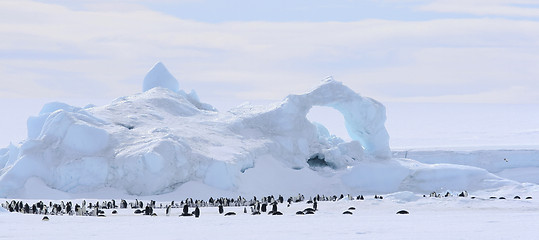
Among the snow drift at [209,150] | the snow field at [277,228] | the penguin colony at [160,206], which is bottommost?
the snow field at [277,228]

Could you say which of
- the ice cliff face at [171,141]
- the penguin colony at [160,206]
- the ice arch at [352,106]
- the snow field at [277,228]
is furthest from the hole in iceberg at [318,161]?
the snow field at [277,228]

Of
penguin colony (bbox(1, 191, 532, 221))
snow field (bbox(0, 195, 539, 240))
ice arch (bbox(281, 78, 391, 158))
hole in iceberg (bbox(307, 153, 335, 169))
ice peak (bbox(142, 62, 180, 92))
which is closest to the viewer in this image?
snow field (bbox(0, 195, 539, 240))

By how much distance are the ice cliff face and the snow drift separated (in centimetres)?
5

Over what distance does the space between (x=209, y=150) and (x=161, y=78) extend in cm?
1115

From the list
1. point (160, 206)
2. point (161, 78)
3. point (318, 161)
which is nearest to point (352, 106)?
point (318, 161)

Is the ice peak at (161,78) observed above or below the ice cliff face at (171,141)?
above

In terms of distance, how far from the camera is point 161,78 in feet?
179

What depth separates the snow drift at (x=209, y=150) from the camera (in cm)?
4219

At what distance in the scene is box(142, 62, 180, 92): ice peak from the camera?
54500mm

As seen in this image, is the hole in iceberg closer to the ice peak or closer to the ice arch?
the ice arch

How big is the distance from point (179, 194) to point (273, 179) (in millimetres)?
5757

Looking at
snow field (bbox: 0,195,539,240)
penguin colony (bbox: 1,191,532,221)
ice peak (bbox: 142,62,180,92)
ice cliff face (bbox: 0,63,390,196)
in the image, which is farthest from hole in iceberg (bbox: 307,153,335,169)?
snow field (bbox: 0,195,539,240)

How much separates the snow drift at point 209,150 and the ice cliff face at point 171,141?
0.17 ft

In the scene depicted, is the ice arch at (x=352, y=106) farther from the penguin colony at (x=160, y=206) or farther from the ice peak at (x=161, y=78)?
the ice peak at (x=161, y=78)
